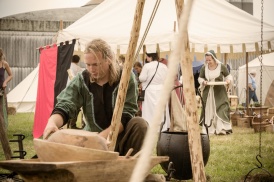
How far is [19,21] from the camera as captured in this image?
2650cm

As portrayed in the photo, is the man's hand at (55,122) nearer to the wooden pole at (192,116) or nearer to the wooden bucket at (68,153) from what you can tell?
the wooden bucket at (68,153)

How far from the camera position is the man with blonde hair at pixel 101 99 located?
3381mm

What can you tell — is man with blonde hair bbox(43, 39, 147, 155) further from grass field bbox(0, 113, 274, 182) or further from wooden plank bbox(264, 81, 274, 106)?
wooden plank bbox(264, 81, 274, 106)

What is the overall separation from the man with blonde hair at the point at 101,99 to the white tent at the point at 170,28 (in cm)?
445

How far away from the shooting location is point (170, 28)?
332 inches

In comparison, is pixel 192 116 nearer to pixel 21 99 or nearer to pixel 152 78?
pixel 152 78

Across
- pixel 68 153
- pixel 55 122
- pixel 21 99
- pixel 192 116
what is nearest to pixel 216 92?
pixel 55 122

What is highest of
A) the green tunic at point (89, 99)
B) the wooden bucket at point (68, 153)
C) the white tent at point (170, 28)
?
the white tent at point (170, 28)

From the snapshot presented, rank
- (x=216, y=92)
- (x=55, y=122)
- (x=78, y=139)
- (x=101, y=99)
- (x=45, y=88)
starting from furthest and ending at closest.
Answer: (x=216, y=92) → (x=45, y=88) → (x=101, y=99) → (x=55, y=122) → (x=78, y=139)

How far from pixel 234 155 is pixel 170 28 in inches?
119

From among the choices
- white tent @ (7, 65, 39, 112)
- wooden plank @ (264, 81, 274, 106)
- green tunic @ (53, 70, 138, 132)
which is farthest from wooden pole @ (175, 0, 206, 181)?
wooden plank @ (264, 81, 274, 106)

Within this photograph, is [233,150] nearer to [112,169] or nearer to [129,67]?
[129,67]

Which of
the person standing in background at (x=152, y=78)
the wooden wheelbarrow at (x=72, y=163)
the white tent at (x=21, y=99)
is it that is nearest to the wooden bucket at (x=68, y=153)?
the wooden wheelbarrow at (x=72, y=163)

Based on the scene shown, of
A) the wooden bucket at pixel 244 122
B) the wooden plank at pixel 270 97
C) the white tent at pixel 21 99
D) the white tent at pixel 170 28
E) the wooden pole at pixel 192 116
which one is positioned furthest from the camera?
the wooden plank at pixel 270 97
